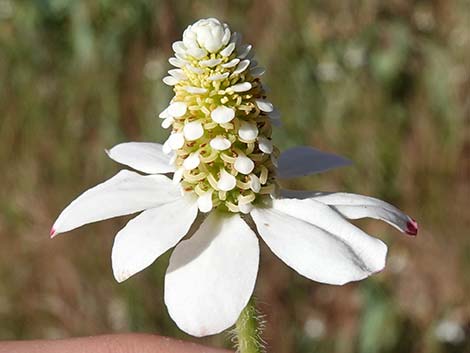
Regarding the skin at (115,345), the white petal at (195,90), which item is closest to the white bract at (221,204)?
the white petal at (195,90)

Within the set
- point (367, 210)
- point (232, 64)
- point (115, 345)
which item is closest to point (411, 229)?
point (367, 210)

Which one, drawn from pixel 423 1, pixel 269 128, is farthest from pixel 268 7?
pixel 269 128

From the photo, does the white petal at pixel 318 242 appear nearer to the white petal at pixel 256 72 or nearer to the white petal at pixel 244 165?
the white petal at pixel 244 165

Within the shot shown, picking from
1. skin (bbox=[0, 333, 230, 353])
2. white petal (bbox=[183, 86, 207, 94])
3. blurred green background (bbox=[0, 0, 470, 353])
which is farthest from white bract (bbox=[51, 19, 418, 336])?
blurred green background (bbox=[0, 0, 470, 353])

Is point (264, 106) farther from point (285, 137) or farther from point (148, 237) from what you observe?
point (285, 137)

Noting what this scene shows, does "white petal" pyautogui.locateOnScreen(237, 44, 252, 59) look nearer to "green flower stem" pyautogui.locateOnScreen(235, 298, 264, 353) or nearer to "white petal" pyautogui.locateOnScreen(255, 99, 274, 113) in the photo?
"white petal" pyautogui.locateOnScreen(255, 99, 274, 113)

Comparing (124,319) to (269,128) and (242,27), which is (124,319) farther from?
(269,128)
